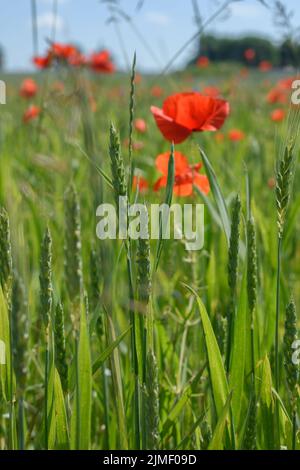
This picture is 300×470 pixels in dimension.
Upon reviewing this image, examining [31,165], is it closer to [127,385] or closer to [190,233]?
[190,233]

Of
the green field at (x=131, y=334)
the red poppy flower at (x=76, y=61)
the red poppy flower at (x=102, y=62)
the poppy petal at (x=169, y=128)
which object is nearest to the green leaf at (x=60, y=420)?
the green field at (x=131, y=334)

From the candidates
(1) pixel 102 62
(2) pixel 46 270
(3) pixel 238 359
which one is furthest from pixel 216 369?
(1) pixel 102 62

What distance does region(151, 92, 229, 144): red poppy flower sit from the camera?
726 mm

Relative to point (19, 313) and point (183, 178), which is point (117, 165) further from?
→ point (183, 178)

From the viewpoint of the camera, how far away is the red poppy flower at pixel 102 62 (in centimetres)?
286

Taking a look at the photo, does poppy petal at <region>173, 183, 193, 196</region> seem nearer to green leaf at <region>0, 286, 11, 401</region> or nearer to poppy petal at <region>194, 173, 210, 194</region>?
poppy petal at <region>194, 173, 210, 194</region>

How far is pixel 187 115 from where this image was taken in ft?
2.46

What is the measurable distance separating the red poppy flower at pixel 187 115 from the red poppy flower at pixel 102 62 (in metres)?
2.13

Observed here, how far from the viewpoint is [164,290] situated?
0.98m

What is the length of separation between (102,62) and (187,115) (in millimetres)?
2251

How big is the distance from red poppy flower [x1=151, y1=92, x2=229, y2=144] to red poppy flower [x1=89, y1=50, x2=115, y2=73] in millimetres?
2125

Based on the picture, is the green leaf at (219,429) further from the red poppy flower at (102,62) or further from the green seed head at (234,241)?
the red poppy flower at (102,62)

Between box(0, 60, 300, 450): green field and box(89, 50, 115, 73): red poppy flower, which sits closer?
box(0, 60, 300, 450): green field

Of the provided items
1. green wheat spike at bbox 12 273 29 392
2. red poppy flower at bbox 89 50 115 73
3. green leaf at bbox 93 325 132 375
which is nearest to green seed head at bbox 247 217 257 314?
green leaf at bbox 93 325 132 375
